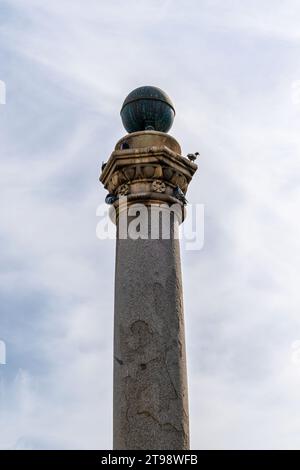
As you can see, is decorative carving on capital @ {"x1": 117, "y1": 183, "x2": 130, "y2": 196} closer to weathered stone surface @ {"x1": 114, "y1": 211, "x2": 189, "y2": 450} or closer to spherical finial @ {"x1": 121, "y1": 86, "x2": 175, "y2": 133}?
weathered stone surface @ {"x1": 114, "y1": 211, "x2": 189, "y2": 450}

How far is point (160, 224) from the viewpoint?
10.7 metres

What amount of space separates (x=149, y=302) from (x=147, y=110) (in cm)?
334

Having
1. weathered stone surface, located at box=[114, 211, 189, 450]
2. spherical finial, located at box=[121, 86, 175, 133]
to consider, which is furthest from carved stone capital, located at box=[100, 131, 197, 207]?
weathered stone surface, located at box=[114, 211, 189, 450]

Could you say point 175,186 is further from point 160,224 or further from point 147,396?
point 147,396

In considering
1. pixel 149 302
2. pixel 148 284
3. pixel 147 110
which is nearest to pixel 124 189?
pixel 147 110

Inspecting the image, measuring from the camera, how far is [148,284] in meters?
10.2

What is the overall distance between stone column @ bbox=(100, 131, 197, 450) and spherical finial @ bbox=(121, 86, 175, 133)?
31 cm

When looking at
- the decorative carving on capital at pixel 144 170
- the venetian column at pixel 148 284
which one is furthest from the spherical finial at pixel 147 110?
the decorative carving on capital at pixel 144 170

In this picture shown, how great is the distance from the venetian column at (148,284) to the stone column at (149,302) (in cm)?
1

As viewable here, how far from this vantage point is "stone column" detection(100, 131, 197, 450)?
9.34 meters

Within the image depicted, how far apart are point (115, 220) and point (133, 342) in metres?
2.34

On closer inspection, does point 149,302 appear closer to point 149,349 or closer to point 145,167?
point 149,349

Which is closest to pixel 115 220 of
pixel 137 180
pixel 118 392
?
pixel 137 180

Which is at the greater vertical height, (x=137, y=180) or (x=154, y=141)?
(x=154, y=141)
